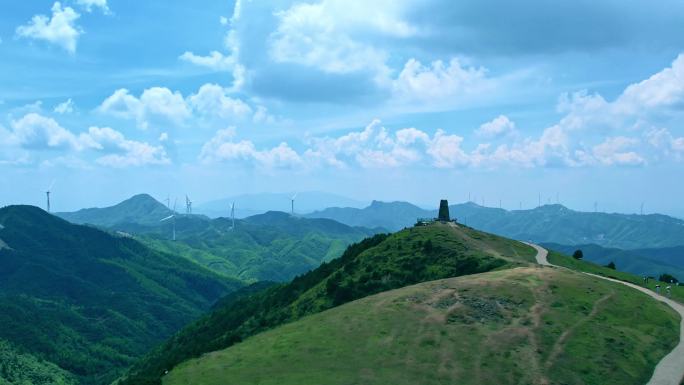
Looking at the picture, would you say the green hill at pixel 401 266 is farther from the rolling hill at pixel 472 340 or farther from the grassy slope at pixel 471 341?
the grassy slope at pixel 471 341

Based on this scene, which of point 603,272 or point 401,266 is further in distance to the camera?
point 603,272

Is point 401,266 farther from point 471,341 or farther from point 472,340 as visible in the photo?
point 471,341

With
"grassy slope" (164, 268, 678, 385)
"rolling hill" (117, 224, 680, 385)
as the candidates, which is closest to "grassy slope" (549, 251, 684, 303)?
"rolling hill" (117, 224, 680, 385)

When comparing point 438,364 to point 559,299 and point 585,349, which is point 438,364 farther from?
point 559,299

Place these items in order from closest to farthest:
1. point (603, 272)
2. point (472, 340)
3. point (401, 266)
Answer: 1. point (472, 340)
2. point (401, 266)
3. point (603, 272)

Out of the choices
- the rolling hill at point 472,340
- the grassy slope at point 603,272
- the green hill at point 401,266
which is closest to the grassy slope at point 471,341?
the rolling hill at point 472,340

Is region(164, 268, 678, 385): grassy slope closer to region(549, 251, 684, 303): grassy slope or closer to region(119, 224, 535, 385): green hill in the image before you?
region(119, 224, 535, 385): green hill

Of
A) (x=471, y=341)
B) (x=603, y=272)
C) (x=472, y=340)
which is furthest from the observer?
(x=603, y=272)

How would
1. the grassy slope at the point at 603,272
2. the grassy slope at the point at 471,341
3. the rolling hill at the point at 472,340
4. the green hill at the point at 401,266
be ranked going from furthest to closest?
the green hill at the point at 401,266 → the grassy slope at the point at 603,272 → the rolling hill at the point at 472,340 → the grassy slope at the point at 471,341

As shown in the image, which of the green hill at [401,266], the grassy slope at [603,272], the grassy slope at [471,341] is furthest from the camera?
the green hill at [401,266]

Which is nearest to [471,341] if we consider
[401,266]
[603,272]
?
[401,266]
